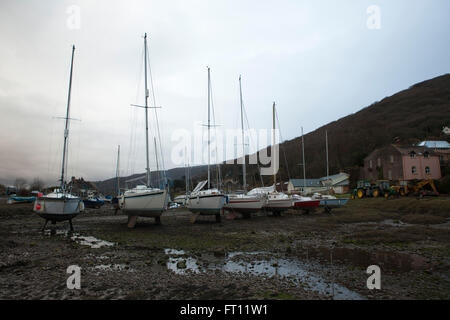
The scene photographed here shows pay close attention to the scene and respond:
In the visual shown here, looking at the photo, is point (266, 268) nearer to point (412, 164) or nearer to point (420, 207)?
point (420, 207)

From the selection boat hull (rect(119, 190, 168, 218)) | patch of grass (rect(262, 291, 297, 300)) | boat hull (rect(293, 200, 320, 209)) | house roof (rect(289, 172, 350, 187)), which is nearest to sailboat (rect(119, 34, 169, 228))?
boat hull (rect(119, 190, 168, 218))

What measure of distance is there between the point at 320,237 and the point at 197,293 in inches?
410

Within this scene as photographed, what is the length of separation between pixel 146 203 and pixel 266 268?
12.2 metres

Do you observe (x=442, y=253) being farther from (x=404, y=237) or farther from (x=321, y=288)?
(x=321, y=288)

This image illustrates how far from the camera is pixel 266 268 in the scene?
28.9 feet

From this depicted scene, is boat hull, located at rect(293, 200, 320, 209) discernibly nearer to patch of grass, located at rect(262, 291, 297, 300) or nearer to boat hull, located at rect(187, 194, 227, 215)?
boat hull, located at rect(187, 194, 227, 215)

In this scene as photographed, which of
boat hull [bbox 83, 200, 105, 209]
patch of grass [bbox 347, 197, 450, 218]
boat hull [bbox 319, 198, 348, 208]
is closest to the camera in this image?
patch of grass [bbox 347, 197, 450, 218]

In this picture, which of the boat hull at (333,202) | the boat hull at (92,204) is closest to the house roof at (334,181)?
the boat hull at (333,202)

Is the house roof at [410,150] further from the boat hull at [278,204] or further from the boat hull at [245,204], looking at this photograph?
the boat hull at [245,204]

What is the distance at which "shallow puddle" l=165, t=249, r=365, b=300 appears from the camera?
6691 mm

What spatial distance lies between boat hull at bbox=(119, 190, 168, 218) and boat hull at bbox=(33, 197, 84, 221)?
3470 millimetres

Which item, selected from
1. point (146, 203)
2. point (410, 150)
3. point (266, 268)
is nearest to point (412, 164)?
point (410, 150)

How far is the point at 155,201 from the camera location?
61.7 ft

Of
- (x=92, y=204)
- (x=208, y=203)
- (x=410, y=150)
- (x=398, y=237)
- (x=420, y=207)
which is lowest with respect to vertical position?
(x=92, y=204)
